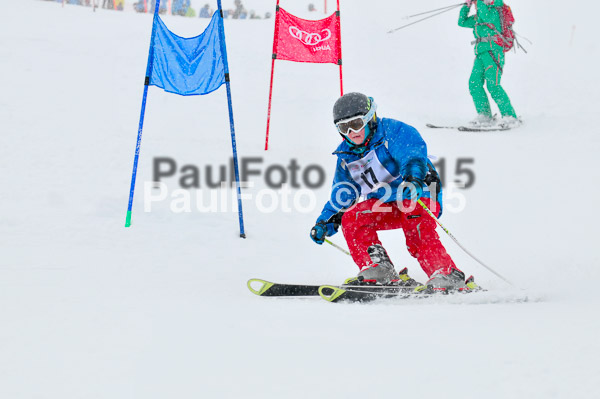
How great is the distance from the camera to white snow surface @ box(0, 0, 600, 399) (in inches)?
79.2

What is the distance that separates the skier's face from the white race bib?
144mm

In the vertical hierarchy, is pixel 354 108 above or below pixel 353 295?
above

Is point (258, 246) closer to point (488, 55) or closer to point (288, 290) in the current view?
point (288, 290)

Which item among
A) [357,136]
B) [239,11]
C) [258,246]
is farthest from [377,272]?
[239,11]

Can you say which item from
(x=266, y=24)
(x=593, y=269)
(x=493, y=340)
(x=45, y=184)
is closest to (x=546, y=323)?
(x=493, y=340)

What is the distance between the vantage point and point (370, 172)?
3.84 meters

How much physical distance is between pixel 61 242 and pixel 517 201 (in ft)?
15.2

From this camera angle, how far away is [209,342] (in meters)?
2.36

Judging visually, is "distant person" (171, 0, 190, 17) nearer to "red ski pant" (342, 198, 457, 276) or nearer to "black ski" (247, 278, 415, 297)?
"red ski pant" (342, 198, 457, 276)

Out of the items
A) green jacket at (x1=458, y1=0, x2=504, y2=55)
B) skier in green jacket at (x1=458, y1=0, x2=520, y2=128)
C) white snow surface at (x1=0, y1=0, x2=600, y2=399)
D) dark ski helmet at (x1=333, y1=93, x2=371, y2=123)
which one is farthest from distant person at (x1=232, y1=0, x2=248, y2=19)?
dark ski helmet at (x1=333, y1=93, x2=371, y2=123)

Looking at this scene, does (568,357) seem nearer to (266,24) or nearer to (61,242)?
(61,242)

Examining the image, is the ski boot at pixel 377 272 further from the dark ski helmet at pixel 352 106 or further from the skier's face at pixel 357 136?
the dark ski helmet at pixel 352 106

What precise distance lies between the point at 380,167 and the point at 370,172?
76mm

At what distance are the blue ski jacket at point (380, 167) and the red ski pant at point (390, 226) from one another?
86mm
